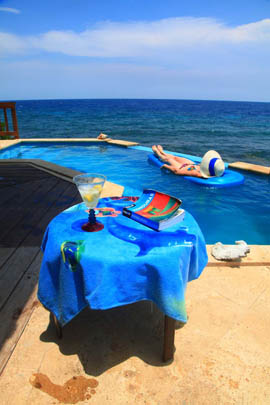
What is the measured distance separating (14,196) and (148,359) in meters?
4.31

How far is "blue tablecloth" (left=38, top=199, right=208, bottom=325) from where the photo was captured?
67.5 inches

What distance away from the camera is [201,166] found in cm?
→ 888

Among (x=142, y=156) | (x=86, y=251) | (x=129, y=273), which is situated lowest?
(x=142, y=156)

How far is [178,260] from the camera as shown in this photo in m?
1.74

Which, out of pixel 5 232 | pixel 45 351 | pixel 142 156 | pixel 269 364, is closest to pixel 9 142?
pixel 142 156

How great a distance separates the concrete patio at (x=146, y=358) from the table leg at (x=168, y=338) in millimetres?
73

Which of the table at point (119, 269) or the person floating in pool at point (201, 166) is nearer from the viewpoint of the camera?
the table at point (119, 269)

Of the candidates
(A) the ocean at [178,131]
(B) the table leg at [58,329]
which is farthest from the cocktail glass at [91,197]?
(A) the ocean at [178,131]

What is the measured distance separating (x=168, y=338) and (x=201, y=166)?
24.7ft

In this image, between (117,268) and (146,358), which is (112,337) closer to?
(146,358)

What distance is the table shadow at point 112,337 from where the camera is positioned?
6.68 feet

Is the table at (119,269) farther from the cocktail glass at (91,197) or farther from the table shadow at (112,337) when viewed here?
the table shadow at (112,337)

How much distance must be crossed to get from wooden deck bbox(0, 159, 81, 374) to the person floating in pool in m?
4.21

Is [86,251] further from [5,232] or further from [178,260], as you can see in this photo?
[5,232]
